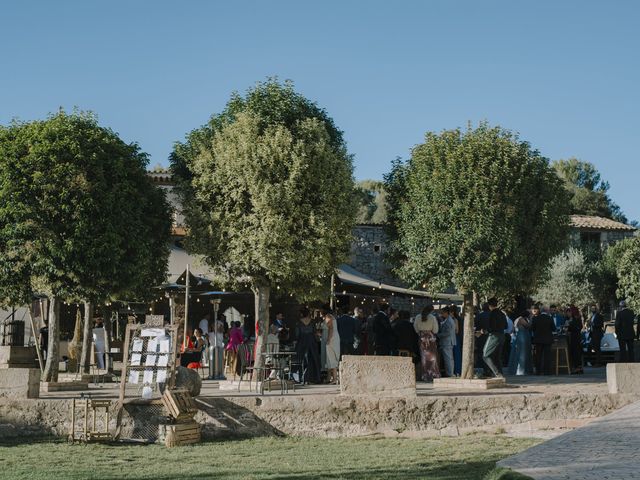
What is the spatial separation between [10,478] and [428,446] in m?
6.95

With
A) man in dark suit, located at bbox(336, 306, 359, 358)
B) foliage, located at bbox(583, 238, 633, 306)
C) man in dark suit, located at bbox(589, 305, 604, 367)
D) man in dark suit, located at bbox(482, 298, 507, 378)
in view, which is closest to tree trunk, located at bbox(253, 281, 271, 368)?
man in dark suit, located at bbox(336, 306, 359, 358)

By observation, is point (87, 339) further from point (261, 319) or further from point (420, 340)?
point (420, 340)

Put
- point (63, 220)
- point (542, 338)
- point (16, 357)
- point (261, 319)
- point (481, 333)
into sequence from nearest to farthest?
point (63, 220) < point (261, 319) < point (16, 357) < point (542, 338) < point (481, 333)

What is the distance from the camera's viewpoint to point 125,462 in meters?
14.1

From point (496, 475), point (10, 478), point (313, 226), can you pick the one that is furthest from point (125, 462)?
point (313, 226)

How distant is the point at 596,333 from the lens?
88.3 ft

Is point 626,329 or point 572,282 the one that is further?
point 572,282

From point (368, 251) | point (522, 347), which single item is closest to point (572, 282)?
point (368, 251)

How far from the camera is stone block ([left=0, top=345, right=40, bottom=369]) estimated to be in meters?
22.3

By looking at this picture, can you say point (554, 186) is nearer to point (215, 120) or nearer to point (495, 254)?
point (495, 254)

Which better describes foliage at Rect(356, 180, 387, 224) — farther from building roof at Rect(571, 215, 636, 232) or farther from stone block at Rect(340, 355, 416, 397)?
stone block at Rect(340, 355, 416, 397)

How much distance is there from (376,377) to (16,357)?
1011 cm

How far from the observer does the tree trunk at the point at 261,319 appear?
20.3 meters

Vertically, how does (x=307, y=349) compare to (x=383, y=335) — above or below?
below
